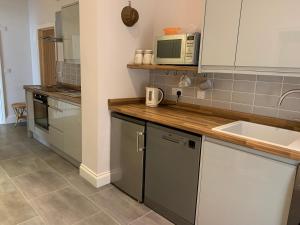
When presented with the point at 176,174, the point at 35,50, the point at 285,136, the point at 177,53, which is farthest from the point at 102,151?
the point at 35,50

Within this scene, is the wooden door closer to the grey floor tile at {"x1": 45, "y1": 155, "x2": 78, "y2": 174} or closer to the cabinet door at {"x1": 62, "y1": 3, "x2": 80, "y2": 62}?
the cabinet door at {"x1": 62, "y1": 3, "x2": 80, "y2": 62}

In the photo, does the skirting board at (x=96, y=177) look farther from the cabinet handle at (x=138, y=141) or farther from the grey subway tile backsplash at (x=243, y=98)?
the grey subway tile backsplash at (x=243, y=98)

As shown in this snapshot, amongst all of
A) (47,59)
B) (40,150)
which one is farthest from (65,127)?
(47,59)

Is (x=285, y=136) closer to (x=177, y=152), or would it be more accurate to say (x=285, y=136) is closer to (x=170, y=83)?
(x=177, y=152)

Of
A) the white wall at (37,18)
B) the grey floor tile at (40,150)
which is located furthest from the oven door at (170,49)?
the white wall at (37,18)

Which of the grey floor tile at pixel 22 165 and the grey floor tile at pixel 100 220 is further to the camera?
the grey floor tile at pixel 22 165

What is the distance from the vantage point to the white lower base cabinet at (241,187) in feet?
4.39

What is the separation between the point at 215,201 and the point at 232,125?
588 millimetres

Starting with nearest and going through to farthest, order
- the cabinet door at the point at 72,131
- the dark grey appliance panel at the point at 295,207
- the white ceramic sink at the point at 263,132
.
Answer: the dark grey appliance panel at the point at 295,207
the white ceramic sink at the point at 263,132
the cabinet door at the point at 72,131

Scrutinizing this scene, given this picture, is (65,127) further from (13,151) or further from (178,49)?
(178,49)

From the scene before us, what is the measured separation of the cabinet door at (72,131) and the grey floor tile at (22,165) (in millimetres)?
412

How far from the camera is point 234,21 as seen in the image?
1668mm

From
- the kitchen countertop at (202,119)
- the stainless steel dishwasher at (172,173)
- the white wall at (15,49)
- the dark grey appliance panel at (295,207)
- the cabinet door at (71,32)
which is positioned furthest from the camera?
the white wall at (15,49)

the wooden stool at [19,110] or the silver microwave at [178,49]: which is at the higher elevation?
the silver microwave at [178,49]
